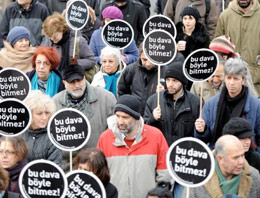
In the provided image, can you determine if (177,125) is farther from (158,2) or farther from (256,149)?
(158,2)

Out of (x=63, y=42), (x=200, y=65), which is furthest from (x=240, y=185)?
(x=63, y=42)

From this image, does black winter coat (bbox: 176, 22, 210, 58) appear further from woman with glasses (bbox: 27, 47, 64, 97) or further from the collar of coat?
the collar of coat

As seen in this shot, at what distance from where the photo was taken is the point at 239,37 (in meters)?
13.0

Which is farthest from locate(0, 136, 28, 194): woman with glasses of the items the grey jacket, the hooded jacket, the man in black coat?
the hooded jacket

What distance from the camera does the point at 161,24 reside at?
492 inches

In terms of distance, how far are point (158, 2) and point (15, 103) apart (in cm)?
649

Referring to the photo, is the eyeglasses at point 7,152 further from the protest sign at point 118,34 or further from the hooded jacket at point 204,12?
the hooded jacket at point 204,12

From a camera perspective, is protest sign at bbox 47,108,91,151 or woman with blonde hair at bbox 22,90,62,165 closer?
protest sign at bbox 47,108,91,151

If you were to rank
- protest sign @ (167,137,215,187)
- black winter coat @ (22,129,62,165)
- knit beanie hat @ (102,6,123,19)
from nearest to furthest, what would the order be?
protest sign @ (167,137,215,187), black winter coat @ (22,129,62,165), knit beanie hat @ (102,6,123,19)

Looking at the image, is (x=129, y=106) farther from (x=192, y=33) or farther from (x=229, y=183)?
(x=192, y=33)

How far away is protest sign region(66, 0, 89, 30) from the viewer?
12.4 m

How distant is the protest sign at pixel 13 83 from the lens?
10328mm

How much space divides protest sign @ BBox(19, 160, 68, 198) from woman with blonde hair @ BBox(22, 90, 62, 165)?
56.5 inches

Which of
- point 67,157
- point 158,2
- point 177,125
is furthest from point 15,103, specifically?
point 158,2
